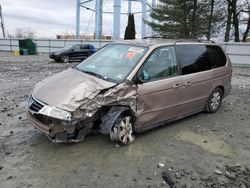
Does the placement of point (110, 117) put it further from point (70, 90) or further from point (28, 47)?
point (28, 47)

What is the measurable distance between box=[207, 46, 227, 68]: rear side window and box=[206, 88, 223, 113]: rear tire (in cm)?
61

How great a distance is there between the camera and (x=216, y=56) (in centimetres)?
671

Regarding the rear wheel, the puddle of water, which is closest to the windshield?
the rear wheel

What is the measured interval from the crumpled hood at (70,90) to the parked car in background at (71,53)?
59.4 feet

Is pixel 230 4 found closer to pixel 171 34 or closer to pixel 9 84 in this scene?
pixel 171 34

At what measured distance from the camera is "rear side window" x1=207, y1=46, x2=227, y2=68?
651cm

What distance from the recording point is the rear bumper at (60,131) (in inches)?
159

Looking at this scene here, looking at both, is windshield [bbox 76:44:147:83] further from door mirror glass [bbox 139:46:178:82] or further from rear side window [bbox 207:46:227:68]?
rear side window [bbox 207:46:227:68]

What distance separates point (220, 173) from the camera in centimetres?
395

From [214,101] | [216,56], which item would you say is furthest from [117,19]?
[214,101]

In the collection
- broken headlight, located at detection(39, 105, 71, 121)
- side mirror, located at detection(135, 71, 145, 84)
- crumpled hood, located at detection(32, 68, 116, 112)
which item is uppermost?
side mirror, located at detection(135, 71, 145, 84)

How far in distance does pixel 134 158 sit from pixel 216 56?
370 centimetres

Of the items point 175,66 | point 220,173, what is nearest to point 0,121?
point 175,66

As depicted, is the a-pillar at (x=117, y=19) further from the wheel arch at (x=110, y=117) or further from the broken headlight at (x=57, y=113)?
the broken headlight at (x=57, y=113)
